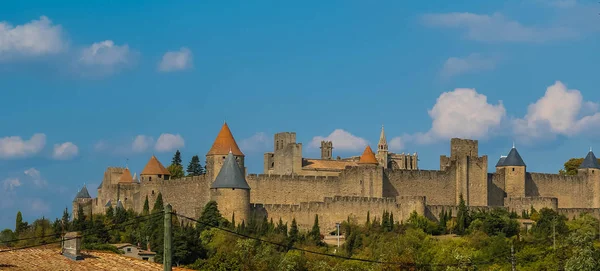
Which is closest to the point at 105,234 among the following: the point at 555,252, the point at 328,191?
the point at 328,191

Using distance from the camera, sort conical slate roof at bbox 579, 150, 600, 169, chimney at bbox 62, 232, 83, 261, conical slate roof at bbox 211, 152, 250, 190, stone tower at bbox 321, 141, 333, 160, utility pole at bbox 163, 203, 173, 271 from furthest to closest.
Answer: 1. stone tower at bbox 321, 141, 333, 160
2. conical slate roof at bbox 579, 150, 600, 169
3. conical slate roof at bbox 211, 152, 250, 190
4. chimney at bbox 62, 232, 83, 261
5. utility pole at bbox 163, 203, 173, 271

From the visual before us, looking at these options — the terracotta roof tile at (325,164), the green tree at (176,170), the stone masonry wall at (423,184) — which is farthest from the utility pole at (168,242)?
the green tree at (176,170)

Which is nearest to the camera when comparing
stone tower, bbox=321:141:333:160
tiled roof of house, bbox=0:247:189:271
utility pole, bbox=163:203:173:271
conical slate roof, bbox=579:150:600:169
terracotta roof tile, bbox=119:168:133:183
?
utility pole, bbox=163:203:173:271

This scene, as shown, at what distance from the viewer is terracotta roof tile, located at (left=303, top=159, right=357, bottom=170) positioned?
72.9m

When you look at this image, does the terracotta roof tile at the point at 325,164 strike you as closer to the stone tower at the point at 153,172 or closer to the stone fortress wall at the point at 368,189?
the stone fortress wall at the point at 368,189

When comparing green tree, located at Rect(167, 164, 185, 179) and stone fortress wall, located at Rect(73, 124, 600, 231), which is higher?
green tree, located at Rect(167, 164, 185, 179)

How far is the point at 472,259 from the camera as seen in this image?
54.0m

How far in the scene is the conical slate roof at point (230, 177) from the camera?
62.9 meters

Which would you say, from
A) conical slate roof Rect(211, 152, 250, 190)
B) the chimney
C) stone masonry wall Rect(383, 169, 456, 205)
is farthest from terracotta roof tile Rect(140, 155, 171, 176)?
the chimney

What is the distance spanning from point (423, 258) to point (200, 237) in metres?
10.9

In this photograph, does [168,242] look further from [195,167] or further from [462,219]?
[195,167]

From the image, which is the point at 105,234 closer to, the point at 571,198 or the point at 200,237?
the point at 200,237

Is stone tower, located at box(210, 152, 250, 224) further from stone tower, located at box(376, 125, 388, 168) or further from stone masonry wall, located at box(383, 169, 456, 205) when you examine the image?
stone tower, located at box(376, 125, 388, 168)

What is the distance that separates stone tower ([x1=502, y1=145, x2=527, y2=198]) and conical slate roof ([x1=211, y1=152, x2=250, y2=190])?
15.2 m
